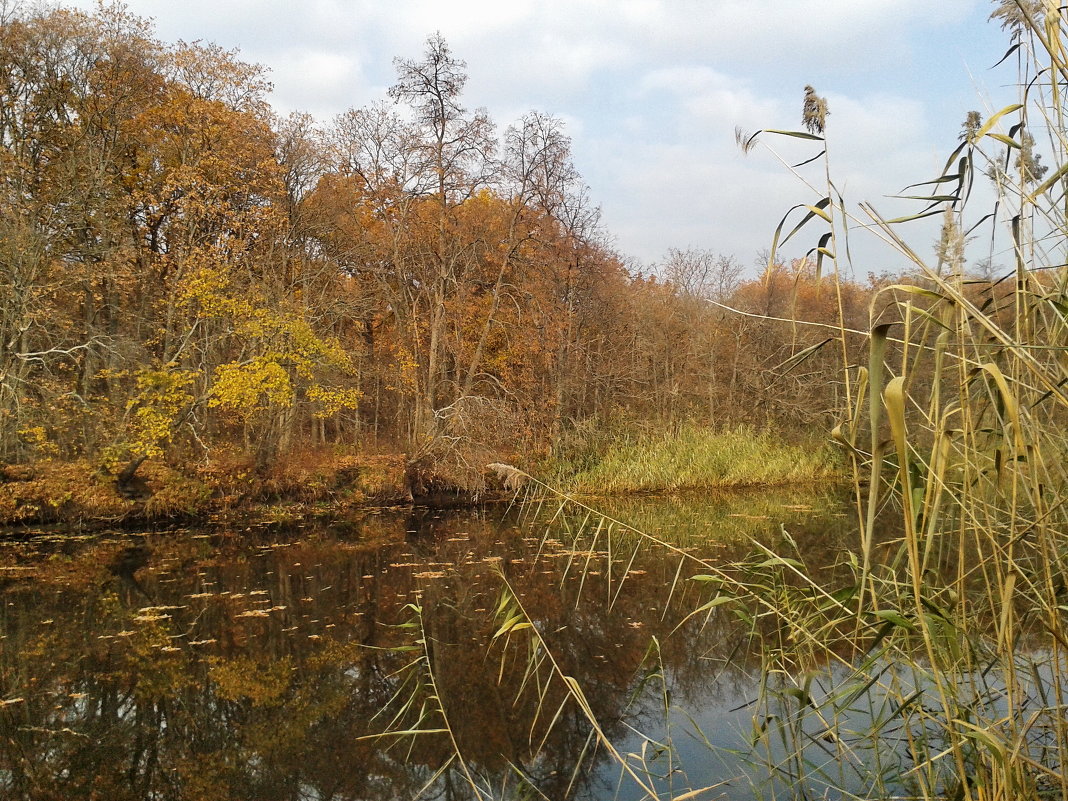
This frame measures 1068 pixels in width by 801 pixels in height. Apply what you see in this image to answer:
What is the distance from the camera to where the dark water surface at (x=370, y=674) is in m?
3.82

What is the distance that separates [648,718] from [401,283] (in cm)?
1461

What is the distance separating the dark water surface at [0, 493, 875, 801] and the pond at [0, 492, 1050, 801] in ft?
0.07

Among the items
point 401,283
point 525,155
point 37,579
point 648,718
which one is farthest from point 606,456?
point 648,718

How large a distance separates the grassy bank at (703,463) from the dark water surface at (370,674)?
5.27 metres

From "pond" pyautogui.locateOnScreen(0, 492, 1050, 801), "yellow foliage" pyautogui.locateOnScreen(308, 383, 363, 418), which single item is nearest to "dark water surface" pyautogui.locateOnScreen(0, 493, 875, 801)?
"pond" pyautogui.locateOnScreen(0, 492, 1050, 801)

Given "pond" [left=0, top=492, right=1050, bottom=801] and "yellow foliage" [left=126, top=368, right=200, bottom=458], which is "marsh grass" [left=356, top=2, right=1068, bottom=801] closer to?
"pond" [left=0, top=492, right=1050, bottom=801]

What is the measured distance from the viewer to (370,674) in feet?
18.0

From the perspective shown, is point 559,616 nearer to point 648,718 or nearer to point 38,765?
point 648,718

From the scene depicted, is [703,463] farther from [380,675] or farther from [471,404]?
[380,675]

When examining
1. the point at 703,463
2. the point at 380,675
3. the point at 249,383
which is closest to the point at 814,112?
the point at 380,675

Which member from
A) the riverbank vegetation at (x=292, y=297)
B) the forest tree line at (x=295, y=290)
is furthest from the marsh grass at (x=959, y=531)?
the riverbank vegetation at (x=292, y=297)

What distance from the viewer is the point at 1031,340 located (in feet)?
6.52

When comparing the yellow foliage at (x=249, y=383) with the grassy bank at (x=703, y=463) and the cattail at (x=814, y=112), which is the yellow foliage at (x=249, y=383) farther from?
the cattail at (x=814, y=112)

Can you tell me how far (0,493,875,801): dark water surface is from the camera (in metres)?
3.82
